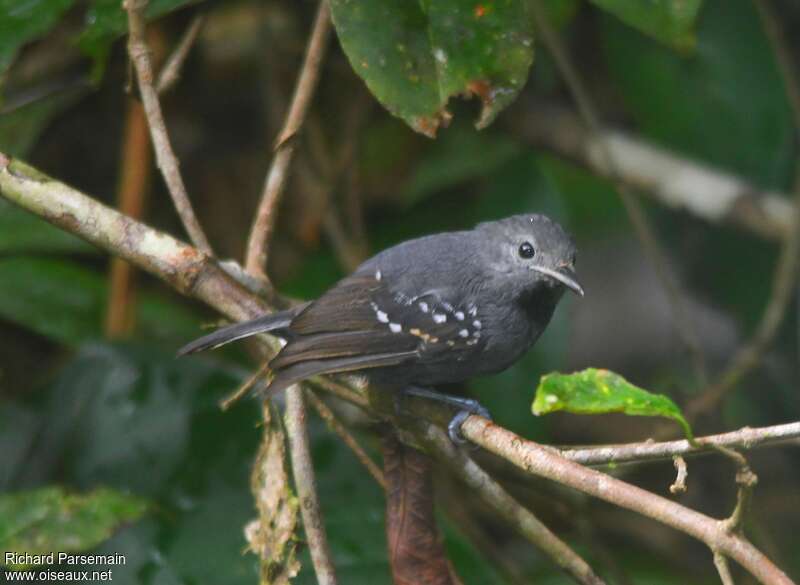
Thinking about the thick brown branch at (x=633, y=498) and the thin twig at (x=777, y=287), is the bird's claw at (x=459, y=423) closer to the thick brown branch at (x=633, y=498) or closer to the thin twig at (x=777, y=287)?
the thick brown branch at (x=633, y=498)

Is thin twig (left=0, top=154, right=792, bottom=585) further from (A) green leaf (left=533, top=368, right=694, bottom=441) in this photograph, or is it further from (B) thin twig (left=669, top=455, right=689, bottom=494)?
(B) thin twig (left=669, top=455, right=689, bottom=494)

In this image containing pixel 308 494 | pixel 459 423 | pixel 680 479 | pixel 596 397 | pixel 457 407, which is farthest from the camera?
pixel 457 407

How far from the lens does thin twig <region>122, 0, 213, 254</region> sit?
2.76 m

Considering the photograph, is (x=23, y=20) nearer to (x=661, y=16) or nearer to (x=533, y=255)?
Answer: (x=533, y=255)

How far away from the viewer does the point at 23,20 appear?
116 inches

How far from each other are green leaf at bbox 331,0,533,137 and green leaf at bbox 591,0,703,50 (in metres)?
0.34

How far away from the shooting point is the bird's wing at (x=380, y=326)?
2787mm

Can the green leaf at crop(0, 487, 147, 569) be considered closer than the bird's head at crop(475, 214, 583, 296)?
Yes

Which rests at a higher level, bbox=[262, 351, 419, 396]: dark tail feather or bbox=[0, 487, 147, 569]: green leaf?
bbox=[262, 351, 419, 396]: dark tail feather

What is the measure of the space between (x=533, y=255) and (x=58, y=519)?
4.64ft

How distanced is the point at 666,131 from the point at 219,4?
1824 millimetres

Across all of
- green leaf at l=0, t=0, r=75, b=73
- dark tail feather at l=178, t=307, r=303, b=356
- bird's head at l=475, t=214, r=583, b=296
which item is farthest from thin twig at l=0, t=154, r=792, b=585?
bird's head at l=475, t=214, r=583, b=296

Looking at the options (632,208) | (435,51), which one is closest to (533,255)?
(435,51)

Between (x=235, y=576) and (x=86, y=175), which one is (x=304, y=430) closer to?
(x=235, y=576)
